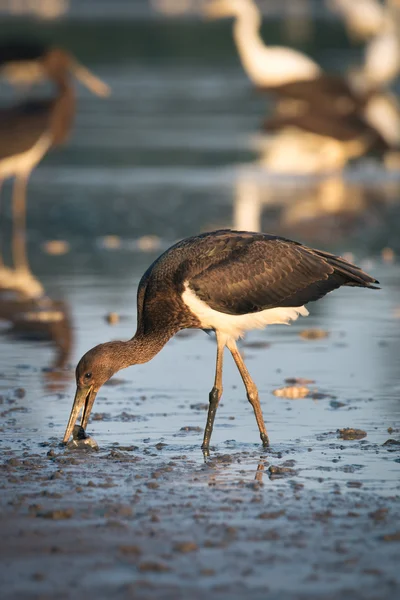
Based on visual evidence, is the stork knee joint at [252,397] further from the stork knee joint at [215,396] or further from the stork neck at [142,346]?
the stork neck at [142,346]

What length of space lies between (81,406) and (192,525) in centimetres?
179

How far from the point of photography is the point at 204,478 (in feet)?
22.6

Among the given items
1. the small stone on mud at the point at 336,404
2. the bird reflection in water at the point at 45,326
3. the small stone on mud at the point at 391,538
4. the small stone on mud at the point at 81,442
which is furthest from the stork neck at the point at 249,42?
the small stone on mud at the point at 391,538

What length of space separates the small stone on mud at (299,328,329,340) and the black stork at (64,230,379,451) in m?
2.55

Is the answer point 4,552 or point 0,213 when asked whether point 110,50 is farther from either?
point 4,552

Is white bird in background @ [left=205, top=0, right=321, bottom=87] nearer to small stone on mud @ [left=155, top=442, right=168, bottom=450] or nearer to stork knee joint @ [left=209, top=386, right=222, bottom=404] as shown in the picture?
stork knee joint @ [left=209, top=386, right=222, bottom=404]

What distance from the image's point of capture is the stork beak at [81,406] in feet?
24.7

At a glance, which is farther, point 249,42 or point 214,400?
point 249,42

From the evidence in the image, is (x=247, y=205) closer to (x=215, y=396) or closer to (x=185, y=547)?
(x=215, y=396)

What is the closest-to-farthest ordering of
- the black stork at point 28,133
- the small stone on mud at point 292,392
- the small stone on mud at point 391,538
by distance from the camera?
the small stone on mud at point 391,538, the small stone on mud at point 292,392, the black stork at point 28,133

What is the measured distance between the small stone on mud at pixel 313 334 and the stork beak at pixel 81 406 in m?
3.33

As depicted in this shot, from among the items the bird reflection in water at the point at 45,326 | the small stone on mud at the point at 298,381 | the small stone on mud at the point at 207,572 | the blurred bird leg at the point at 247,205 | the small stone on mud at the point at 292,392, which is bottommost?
the blurred bird leg at the point at 247,205

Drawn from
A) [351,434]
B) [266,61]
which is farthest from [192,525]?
[266,61]

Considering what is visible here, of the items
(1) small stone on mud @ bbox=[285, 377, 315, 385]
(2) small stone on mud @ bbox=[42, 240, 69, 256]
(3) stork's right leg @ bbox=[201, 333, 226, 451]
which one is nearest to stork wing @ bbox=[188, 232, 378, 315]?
(3) stork's right leg @ bbox=[201, 333, 226, 451]
